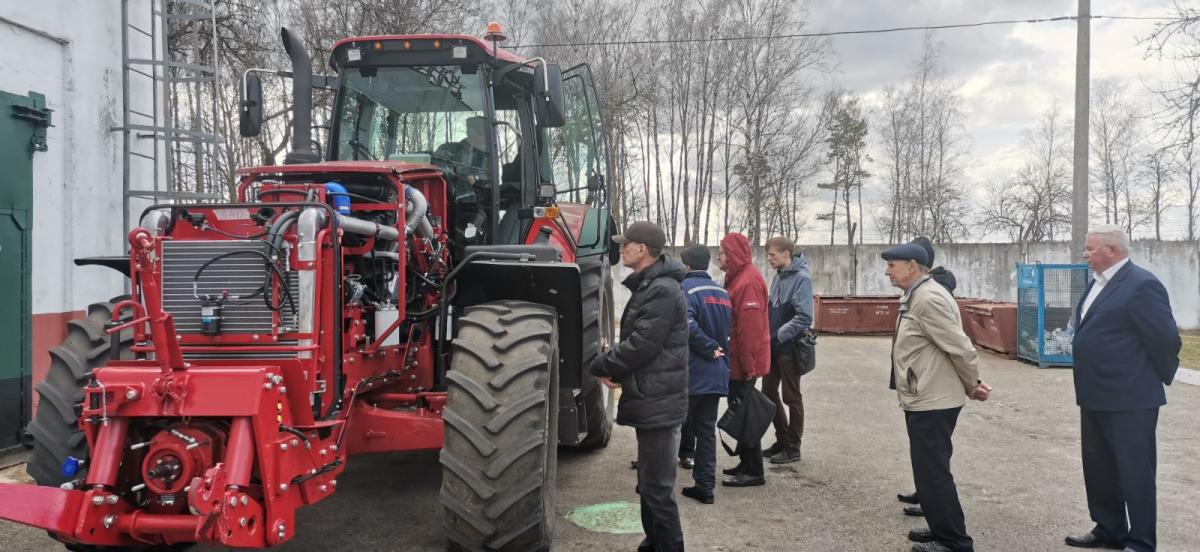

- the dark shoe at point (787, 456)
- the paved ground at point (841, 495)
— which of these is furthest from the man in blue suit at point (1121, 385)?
the dark shoe at point (787, 456)

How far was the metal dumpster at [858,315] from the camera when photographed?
17.2 metres

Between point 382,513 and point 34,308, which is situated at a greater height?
point 34,308

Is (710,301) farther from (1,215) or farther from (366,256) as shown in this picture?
(1,215)

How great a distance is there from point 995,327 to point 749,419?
981cm

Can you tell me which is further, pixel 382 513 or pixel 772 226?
pixel 772 226

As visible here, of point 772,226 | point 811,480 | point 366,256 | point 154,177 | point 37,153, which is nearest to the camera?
point 366,256

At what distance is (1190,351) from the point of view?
1454 cm

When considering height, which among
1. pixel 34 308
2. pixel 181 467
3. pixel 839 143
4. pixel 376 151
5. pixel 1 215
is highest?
pixel 839 143

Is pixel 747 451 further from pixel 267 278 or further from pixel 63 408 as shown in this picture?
pixel 63 408

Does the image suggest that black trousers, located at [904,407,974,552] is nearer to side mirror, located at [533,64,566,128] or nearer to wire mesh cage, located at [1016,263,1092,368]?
side mirror, located at [533,64,566,128]

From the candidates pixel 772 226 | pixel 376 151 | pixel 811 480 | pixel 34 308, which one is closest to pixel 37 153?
pixel 34 308

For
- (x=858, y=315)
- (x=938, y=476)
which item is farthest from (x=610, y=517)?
(x=858, y=315)

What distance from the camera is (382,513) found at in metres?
5.29

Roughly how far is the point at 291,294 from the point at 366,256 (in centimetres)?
69
